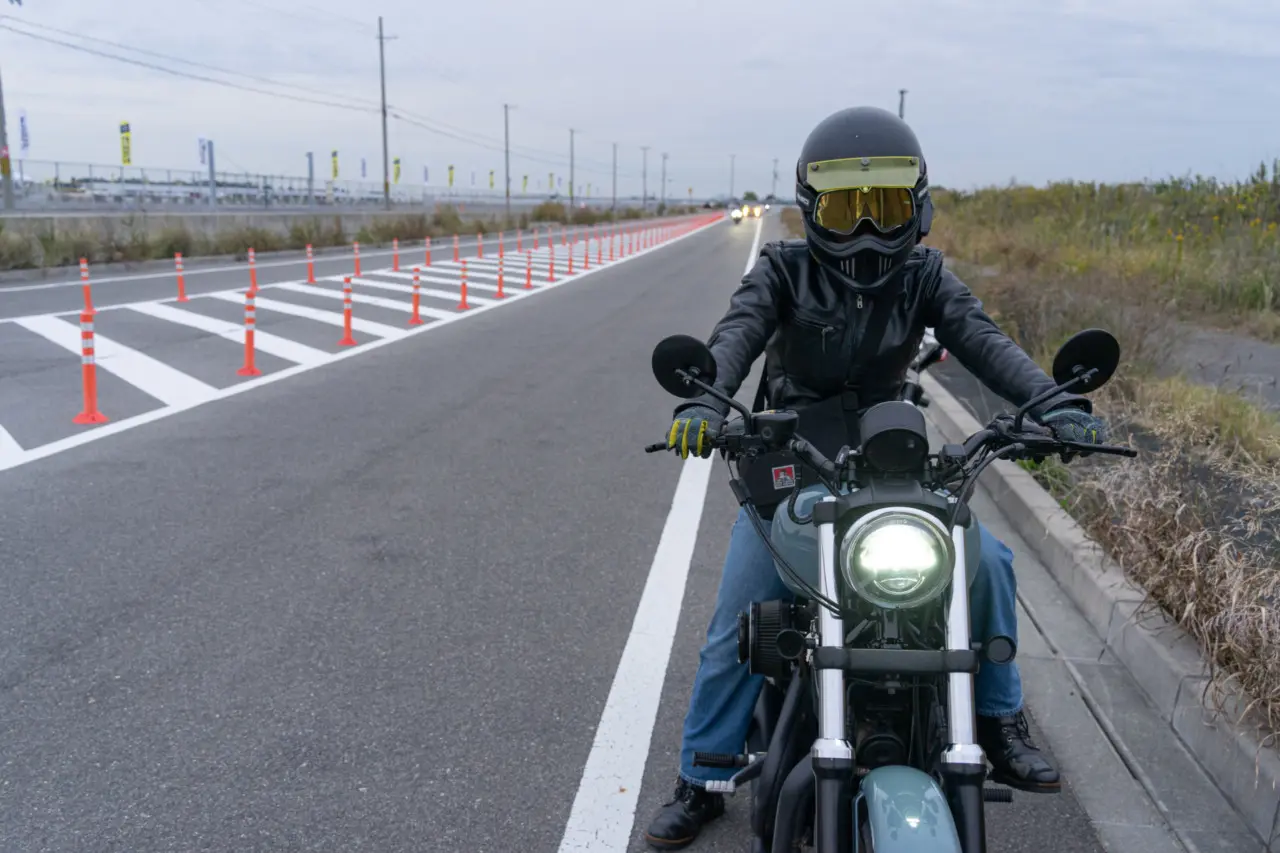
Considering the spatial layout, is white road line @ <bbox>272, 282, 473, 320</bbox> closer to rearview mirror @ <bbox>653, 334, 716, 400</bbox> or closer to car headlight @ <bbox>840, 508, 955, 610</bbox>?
rearview mirror @ <bbox>653, 334, 716, 400</bbox>

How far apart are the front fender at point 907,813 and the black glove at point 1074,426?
0.88 m

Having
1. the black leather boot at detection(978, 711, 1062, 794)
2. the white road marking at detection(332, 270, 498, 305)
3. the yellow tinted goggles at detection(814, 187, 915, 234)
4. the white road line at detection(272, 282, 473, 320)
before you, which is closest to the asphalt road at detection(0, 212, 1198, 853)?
the black leather boot at detection(978, 711, 1062, 794)

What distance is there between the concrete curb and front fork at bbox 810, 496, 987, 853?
1.52m

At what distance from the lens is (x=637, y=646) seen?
4723mm

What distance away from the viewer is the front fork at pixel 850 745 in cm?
225

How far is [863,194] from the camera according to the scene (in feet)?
10.2

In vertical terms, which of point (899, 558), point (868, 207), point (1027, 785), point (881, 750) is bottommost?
point (1027, 785)

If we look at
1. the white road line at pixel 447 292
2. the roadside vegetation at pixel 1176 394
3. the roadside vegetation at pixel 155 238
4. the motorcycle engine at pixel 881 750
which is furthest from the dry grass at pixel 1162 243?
the roadside vegetation at pixel 155 238

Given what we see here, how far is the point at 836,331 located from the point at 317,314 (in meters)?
14.7

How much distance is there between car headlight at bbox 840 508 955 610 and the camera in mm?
2223

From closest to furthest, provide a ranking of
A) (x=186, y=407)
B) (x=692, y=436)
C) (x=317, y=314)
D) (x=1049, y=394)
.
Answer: (x=1049, y=394) < (x=692, y=436) < (x=186, y=407) < (x=317, y=314)

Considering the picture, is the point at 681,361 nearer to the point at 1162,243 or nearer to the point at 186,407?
the point at 186,407

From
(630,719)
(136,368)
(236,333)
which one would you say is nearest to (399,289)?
(236,333)

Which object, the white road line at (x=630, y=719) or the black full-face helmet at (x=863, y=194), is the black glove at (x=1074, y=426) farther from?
the white road line at (x=630, y=719)
